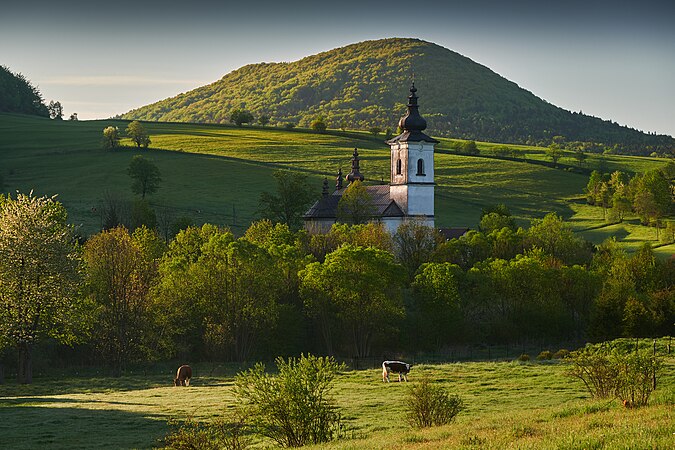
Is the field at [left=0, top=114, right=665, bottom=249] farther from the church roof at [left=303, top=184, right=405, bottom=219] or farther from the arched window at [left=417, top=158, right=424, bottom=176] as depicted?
the arched window at [left=417, top=158, right=424, bottom=176]

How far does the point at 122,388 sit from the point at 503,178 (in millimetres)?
127466

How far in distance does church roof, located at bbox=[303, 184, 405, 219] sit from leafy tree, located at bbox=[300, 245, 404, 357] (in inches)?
1609

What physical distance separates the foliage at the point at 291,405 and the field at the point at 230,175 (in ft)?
297

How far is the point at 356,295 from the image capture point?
76.8m

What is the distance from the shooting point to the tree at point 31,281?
61844 millimetres

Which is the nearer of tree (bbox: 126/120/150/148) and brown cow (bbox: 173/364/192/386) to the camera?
brown cow (bbox: 173/364/192/386)

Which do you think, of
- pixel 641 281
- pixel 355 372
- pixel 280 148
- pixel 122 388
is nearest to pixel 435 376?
pixel 355 372

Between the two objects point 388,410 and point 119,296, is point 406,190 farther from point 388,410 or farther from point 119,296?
point 388,410

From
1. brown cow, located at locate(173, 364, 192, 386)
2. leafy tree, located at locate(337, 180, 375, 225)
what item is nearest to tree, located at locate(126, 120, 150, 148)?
leafy tree, located at locate(337, 180, 375, 225)

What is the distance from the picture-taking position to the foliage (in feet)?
90.7

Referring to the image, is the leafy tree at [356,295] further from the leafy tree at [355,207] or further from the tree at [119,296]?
the leafy tree at [355,207]

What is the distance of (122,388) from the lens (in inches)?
2248

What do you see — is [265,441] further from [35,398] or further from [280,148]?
[280,148]

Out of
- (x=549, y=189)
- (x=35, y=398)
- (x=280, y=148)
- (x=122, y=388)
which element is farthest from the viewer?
(x=280, y=148)
